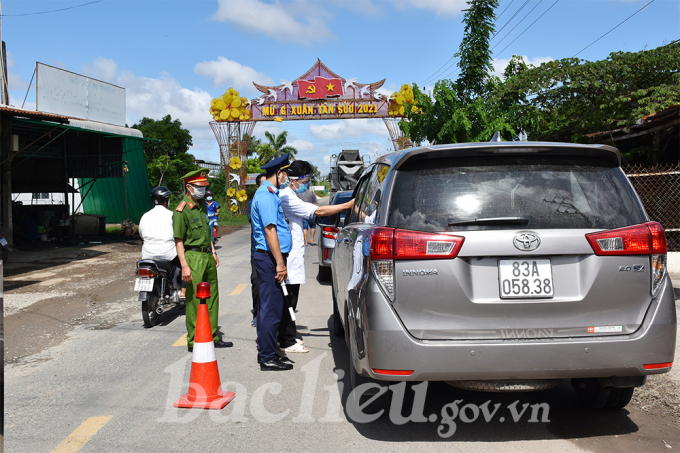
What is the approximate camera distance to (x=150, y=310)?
7086mm

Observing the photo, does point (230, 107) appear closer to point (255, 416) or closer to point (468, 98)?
point (468, 98)

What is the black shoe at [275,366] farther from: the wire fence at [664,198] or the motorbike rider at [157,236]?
the wire fence at [664,198]

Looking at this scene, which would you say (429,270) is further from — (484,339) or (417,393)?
(417,393)

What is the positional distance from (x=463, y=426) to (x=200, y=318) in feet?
6.90

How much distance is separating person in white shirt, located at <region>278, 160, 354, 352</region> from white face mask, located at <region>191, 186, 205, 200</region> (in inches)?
39.0

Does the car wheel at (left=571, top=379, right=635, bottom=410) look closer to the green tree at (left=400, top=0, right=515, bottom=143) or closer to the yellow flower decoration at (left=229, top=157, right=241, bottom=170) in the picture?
the green tree at (left=400, top=0, right=515, bottom=143)

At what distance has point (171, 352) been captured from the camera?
5852mm

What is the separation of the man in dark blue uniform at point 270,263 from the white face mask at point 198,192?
98cm

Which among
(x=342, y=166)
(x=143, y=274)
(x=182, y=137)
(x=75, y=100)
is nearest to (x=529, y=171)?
(x=143, y=274)

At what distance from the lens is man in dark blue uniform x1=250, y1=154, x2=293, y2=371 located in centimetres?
515

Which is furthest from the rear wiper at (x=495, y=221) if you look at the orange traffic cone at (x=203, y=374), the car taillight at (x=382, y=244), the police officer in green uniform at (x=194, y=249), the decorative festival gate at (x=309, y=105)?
the decorative festival gate at (x=309, y=105)

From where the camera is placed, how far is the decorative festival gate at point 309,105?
97.2 ft

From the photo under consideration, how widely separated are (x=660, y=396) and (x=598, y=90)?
11898 mm

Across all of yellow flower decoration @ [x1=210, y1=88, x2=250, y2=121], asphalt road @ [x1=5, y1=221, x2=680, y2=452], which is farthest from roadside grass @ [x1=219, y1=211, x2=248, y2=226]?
asphalt road @ [x1=5, y1=221, x2=680, y2=452]
